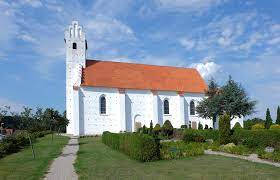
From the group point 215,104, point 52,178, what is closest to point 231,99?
point 215,104

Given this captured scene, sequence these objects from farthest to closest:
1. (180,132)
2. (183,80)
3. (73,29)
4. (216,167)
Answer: (183,80), (73,29), (180,132), (216,167)

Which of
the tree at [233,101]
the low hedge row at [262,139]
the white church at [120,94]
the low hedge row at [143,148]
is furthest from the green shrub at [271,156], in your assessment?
the white church at [120,94]

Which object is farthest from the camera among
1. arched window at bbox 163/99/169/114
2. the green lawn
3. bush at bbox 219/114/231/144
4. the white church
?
arched window at bbox 163/99/169/114

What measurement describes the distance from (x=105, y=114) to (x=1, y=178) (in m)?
35.5

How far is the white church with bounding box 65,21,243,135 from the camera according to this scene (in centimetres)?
4741

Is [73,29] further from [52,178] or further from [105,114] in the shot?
[52,178]

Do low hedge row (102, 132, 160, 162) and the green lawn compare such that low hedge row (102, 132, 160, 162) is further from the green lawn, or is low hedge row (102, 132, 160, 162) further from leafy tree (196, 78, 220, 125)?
leafy tree (196, 78, 220, 125)

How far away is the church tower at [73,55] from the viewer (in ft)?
163

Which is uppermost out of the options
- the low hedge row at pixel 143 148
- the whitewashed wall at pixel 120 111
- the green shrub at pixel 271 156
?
the whitewashed wall at pixel 120 111

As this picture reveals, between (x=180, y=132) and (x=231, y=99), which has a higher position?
(x=231, y=99)

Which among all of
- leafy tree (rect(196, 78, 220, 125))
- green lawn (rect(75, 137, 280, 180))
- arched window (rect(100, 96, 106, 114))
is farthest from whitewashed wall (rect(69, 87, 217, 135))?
green lawn (rect(75, 137, 280, 180))

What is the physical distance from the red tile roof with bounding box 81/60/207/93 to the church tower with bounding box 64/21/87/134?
4.86 ft

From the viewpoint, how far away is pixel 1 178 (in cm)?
1288

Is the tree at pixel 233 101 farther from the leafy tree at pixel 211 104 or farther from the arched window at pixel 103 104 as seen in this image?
the arched window at pixel 103 104
